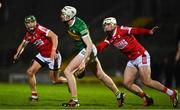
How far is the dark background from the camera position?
96.0ft

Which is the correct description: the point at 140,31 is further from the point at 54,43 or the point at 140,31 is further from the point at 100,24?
the point at 100,24

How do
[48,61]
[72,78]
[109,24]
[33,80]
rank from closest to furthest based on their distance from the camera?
1. [72,78]
2. [109,24]
3. [33,80]
4. [48,61]

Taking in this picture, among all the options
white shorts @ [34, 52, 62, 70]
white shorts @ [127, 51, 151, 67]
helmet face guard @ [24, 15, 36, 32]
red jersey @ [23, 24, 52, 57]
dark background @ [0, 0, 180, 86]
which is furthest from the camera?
dark background @ [0, 0, 180, 86]

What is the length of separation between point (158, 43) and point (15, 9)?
8.96 metres

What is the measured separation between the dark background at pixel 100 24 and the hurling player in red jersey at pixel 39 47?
1027 cm

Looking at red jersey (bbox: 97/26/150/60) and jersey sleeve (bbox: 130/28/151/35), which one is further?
red jersey (bbox: 97/26/150/60)

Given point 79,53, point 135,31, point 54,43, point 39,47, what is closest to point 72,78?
point 79,53

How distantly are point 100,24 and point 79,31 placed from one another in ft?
58.0

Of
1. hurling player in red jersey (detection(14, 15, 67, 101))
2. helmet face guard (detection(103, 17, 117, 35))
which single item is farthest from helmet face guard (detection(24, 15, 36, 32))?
helmet face guard (detection(103, 17, 117, 35))

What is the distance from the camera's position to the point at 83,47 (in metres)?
15.1

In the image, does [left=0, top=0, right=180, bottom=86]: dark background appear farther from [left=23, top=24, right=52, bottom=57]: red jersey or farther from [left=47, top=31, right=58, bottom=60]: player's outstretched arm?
[left=47, top=31, right=58, bottom=60]: player's outstretched arm

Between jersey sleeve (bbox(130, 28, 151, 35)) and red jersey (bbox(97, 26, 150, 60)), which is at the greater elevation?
jersey sleeve (bbox(130, 28, 151, 35))

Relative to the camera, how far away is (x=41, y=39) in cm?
1711

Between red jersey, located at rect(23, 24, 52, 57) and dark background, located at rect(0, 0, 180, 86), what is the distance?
34.7 feet
